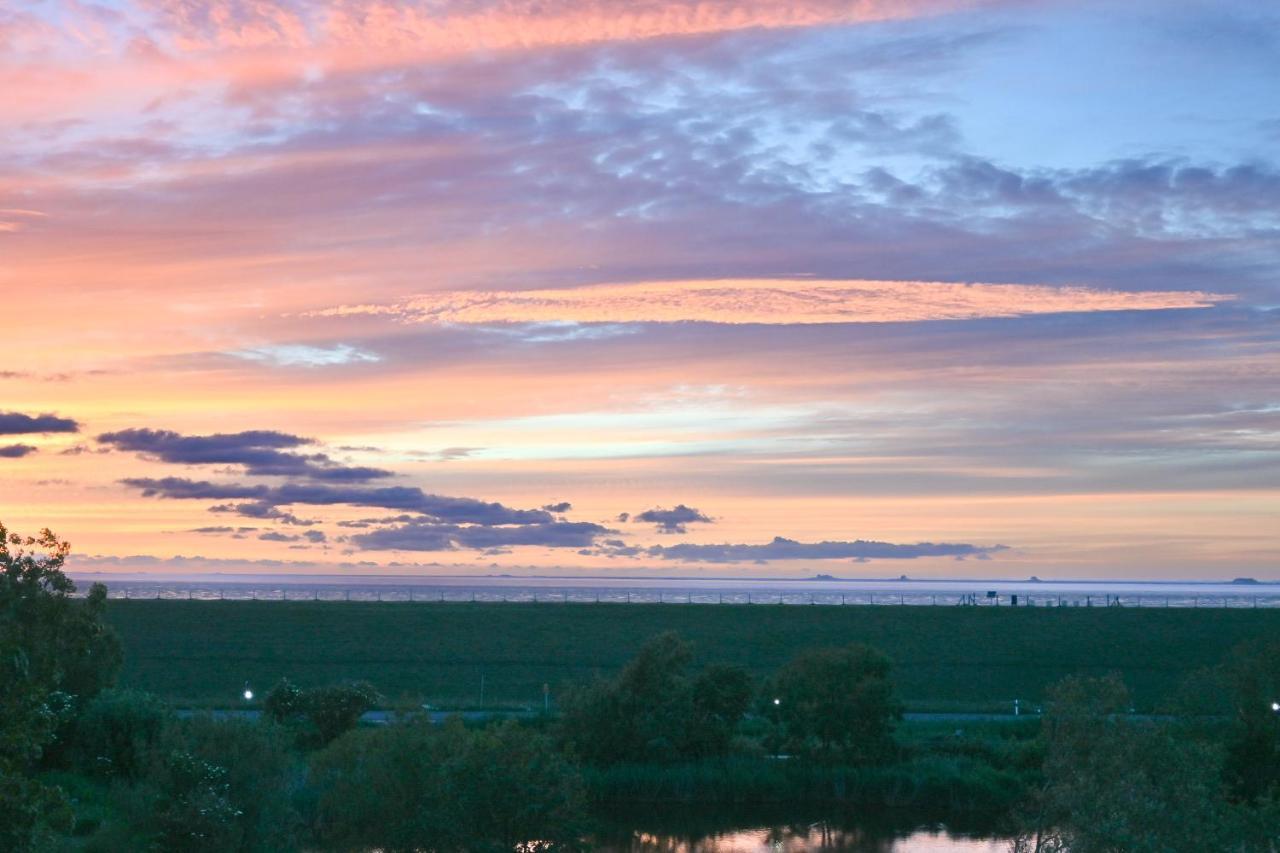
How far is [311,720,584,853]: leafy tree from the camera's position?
23172mm

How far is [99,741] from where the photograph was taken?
39.6 meters

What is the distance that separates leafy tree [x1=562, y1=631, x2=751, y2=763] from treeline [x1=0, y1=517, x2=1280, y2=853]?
3.1 inches

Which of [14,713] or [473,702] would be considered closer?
[14,713]

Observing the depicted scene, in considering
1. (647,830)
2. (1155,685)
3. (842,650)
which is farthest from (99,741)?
(1155,685)

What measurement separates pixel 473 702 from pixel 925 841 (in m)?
26.1

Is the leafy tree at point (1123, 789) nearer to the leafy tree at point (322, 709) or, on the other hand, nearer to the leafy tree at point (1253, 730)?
the leafy tree at point (1253, 730)

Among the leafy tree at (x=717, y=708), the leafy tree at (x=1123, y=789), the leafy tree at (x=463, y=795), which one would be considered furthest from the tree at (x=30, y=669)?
the leafy tree at (x=717, y=708)

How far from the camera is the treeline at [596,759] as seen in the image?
691 inches

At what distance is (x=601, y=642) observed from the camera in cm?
8125

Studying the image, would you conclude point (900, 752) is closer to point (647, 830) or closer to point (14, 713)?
point (647, 830)

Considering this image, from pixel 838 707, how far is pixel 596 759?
8748mm

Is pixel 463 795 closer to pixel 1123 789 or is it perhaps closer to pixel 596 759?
pixel 1123 789

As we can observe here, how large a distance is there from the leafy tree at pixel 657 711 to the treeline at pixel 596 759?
8cm

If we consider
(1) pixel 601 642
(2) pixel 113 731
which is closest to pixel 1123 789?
(2) pixel 113 731
